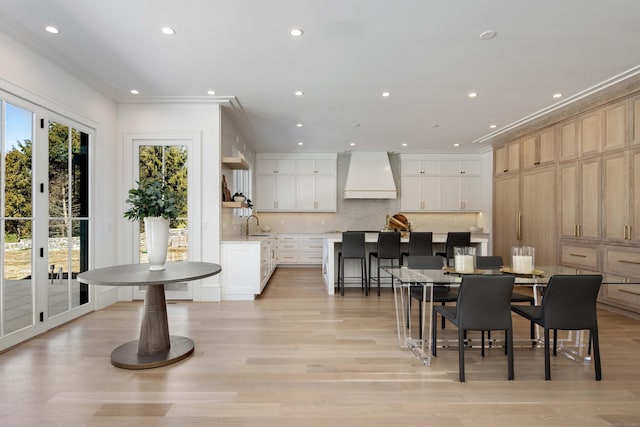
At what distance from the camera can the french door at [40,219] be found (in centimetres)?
291

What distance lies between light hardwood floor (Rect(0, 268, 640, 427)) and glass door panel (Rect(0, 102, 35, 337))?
34cm

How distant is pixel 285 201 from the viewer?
7.96 m

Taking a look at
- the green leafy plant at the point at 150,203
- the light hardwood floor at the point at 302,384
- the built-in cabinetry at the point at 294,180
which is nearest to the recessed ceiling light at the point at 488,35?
the light hardwood floor at the point at 302,384

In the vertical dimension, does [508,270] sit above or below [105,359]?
above

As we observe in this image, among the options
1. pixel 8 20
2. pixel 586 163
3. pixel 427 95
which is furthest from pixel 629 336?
pixel 8 20

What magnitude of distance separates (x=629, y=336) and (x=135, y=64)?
18.3 feet

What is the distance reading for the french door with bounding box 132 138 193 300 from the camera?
452cm

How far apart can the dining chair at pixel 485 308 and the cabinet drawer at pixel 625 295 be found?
2695 millimetres

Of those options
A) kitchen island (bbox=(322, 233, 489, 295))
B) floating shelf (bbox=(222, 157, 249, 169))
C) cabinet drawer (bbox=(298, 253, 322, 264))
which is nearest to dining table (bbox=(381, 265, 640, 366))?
kitchen island (bbox=(322, 233, 489, 295))

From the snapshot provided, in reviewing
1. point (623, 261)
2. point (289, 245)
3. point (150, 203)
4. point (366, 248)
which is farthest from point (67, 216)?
point (623, 261)

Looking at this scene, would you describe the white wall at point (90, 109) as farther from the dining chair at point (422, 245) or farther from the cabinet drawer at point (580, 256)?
the cabinet drawer at point (580, 256)

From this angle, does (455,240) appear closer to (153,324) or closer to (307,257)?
(307,257)

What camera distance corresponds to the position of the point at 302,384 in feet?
7.42

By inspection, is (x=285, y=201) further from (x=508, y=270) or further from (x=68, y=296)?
(x=508, y=270)
